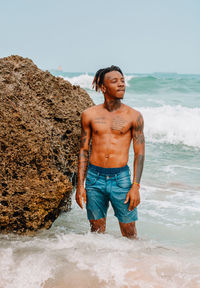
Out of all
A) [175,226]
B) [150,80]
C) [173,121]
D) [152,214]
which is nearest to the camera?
[175,226]

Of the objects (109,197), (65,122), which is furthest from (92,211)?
(65,122)

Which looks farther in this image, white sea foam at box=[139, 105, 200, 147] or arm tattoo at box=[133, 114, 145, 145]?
white sea foam at box=[139, 105, 200, 147]

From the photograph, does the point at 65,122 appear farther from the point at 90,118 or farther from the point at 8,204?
the point at 8,204

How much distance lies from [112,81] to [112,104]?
228 mm

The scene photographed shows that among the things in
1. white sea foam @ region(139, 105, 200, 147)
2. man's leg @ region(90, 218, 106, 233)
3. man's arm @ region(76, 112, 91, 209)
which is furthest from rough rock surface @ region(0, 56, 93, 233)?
white sea foam @ region(139, 105, 200, 147)

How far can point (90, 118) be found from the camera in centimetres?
338

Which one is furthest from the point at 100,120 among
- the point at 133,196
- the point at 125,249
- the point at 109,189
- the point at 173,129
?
the point at 173,129

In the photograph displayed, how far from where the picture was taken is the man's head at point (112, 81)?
327cm

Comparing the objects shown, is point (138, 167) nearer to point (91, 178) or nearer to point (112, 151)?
point (112, 151)

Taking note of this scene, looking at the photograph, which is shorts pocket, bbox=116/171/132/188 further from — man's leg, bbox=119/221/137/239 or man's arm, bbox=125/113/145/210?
man's leg, bbox=119/221/137/239

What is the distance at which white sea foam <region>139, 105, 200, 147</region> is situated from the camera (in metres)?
11.6

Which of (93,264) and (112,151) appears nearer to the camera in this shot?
(93,264)

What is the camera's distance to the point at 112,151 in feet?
10.9

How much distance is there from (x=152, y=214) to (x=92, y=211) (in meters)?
2.03
